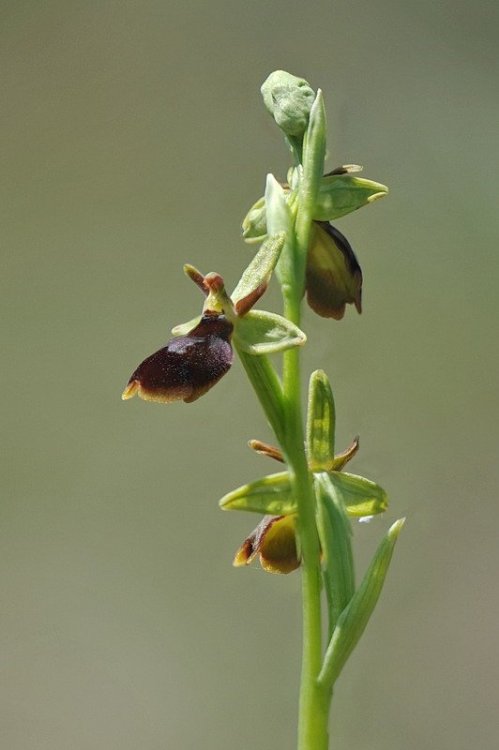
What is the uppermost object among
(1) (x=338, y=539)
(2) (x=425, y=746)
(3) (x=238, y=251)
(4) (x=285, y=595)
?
(3) (x=238, y=251)

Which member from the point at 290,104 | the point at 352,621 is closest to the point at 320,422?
the point at 352,621

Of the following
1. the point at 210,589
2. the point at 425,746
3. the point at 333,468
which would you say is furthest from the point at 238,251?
the point at 333,468

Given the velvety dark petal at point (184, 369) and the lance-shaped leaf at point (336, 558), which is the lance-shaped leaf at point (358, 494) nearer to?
the lance-shaped leaf at point (336, 558)

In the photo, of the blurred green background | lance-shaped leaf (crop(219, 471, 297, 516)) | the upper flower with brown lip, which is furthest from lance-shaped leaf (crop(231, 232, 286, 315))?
the blurred green background

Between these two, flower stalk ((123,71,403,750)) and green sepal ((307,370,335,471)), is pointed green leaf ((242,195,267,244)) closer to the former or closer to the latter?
flower stalk ((123,71,403,750))

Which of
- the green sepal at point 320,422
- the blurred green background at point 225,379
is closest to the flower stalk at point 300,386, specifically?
the green sepal at point 320,422

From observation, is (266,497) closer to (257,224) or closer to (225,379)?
(257,224)

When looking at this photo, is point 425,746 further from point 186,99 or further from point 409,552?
point 186,99

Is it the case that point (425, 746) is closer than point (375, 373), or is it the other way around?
point (425, 746)
